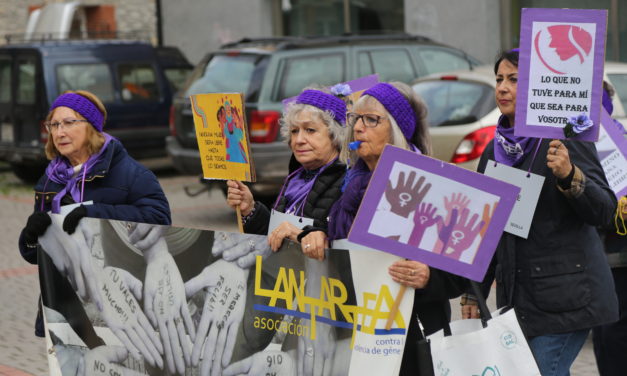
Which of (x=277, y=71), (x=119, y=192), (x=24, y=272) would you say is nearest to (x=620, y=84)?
(x=277, y=71)

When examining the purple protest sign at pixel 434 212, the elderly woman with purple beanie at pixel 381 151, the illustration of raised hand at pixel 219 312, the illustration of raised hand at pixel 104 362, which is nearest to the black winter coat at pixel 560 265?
the elderly woman with purple beanie at pixel 381 151

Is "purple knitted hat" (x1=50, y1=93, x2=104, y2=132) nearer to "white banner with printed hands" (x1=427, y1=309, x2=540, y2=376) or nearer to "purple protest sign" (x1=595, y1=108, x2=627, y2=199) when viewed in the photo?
"white banner with printed hands" (x1=427, y1=309, x2=540, y2=376)

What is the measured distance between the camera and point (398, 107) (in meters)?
3.79

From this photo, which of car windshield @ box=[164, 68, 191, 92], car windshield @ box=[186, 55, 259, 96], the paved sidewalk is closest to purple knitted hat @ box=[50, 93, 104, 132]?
the paved sidewalk

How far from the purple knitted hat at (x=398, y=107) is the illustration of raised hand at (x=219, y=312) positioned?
0.80 metres

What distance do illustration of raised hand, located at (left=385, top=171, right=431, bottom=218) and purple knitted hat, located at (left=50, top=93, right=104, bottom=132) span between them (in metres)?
1.80

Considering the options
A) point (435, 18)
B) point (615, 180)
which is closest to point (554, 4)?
point (435, 18)

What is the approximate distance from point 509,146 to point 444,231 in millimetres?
749

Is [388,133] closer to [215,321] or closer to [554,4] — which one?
[215,321]

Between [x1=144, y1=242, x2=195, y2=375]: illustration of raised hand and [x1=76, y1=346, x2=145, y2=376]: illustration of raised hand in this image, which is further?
[x1=76, y1=346, x2=145, y2=376]: illustration of raised hand

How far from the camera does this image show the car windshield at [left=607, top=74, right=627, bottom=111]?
361 inches

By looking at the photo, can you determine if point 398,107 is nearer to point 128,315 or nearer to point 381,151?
point 381,151

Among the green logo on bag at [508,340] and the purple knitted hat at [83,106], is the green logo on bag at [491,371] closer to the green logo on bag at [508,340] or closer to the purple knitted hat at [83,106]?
the green logo on bag at [508,340]

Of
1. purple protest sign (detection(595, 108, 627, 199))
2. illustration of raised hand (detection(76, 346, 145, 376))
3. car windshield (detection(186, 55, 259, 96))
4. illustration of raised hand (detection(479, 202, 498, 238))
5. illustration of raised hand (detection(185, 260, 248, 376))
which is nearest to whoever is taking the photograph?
illustration of raised hand (detection(479, 202, 498, 238))
